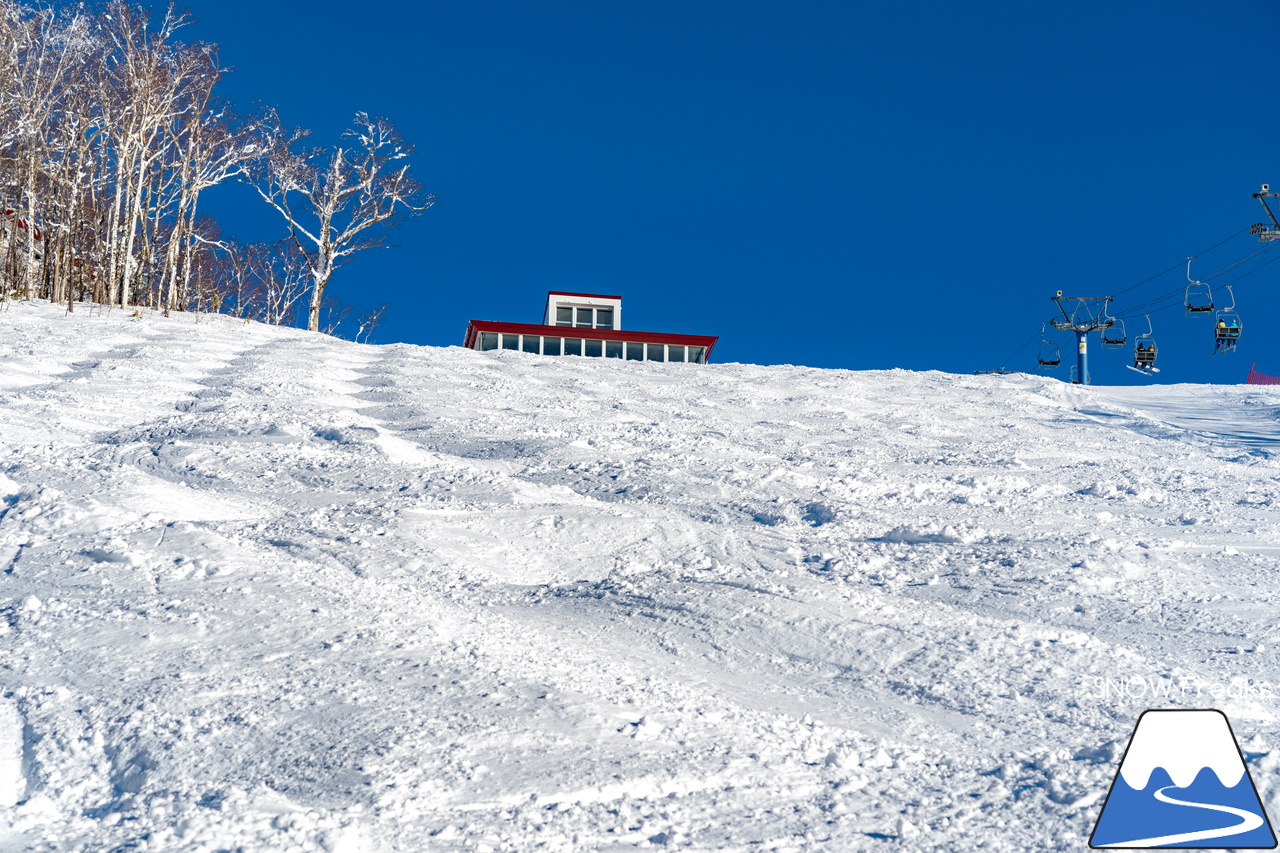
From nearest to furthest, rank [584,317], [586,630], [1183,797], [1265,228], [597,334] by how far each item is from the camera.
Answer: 1. [1183,797]
2. [586,630]
3. [1265,228]
4. [597,334]
5. [584,317]

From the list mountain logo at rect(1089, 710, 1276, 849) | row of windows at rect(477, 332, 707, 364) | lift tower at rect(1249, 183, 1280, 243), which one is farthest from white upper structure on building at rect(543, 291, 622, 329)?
mountain logo at rect(1089, 710, 1276, 849)

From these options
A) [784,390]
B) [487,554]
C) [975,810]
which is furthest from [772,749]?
[784,390]

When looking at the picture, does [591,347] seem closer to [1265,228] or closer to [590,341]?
[590,341]

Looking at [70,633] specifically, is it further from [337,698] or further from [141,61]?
[141,61]

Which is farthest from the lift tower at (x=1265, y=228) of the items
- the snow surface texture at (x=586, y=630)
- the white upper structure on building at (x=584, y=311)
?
the white upper structure on building at (x=584, y=311)

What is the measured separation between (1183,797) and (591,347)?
99.6ft

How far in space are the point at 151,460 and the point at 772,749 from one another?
409 centimetres

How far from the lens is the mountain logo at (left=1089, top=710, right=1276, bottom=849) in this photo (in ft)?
5.70

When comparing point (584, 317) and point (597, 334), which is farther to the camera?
point (584, 317)

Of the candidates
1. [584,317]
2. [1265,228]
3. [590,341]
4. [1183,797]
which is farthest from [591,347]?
[1183,797]

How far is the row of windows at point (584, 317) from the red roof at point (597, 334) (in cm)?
336

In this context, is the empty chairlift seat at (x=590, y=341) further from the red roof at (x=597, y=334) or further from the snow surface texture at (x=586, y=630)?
the snow surface texture at (x=586, y=630)

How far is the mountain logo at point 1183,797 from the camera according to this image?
174 cm

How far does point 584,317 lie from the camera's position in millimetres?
34719
